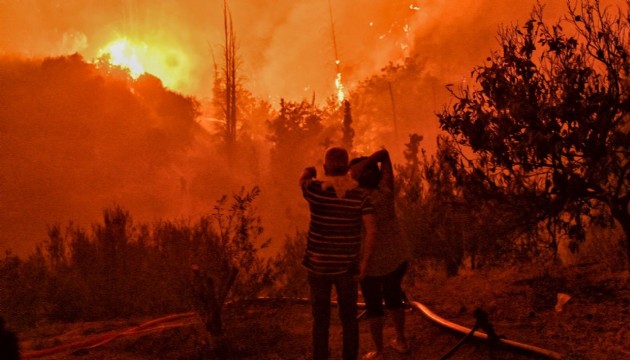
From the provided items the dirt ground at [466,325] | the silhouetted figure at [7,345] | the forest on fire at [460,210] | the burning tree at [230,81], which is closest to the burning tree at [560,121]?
the forest on fire at [460,210]

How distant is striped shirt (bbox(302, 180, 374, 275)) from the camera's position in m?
3.66

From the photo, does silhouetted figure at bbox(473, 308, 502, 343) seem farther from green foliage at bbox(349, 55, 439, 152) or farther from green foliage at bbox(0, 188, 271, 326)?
green foliage at bbox(349, 55, 439, 152)

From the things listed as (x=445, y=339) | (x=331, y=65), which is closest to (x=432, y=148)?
(x=331, y=65)

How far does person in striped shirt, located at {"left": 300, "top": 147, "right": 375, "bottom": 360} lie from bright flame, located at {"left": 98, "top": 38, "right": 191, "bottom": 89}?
36.8 metres

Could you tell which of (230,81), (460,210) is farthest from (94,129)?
(460,210)

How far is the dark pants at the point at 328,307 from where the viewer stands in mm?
3703

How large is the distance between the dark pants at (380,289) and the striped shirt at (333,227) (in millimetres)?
458

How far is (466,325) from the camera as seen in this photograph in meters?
5.16

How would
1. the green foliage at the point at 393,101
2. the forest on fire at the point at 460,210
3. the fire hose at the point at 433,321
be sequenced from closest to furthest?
the fire hose at the point at 433,321 < the forest on fire at the point at 460,210 < the green foliage at the point at 393,101

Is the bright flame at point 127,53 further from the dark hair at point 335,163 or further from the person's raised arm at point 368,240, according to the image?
the person's raised arm at point 368,240

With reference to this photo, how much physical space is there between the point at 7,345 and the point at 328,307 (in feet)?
7.23

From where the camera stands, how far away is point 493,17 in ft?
138

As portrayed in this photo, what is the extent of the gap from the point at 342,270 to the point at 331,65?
209 feet

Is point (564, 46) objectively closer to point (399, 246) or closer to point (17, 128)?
point (399, 246)
